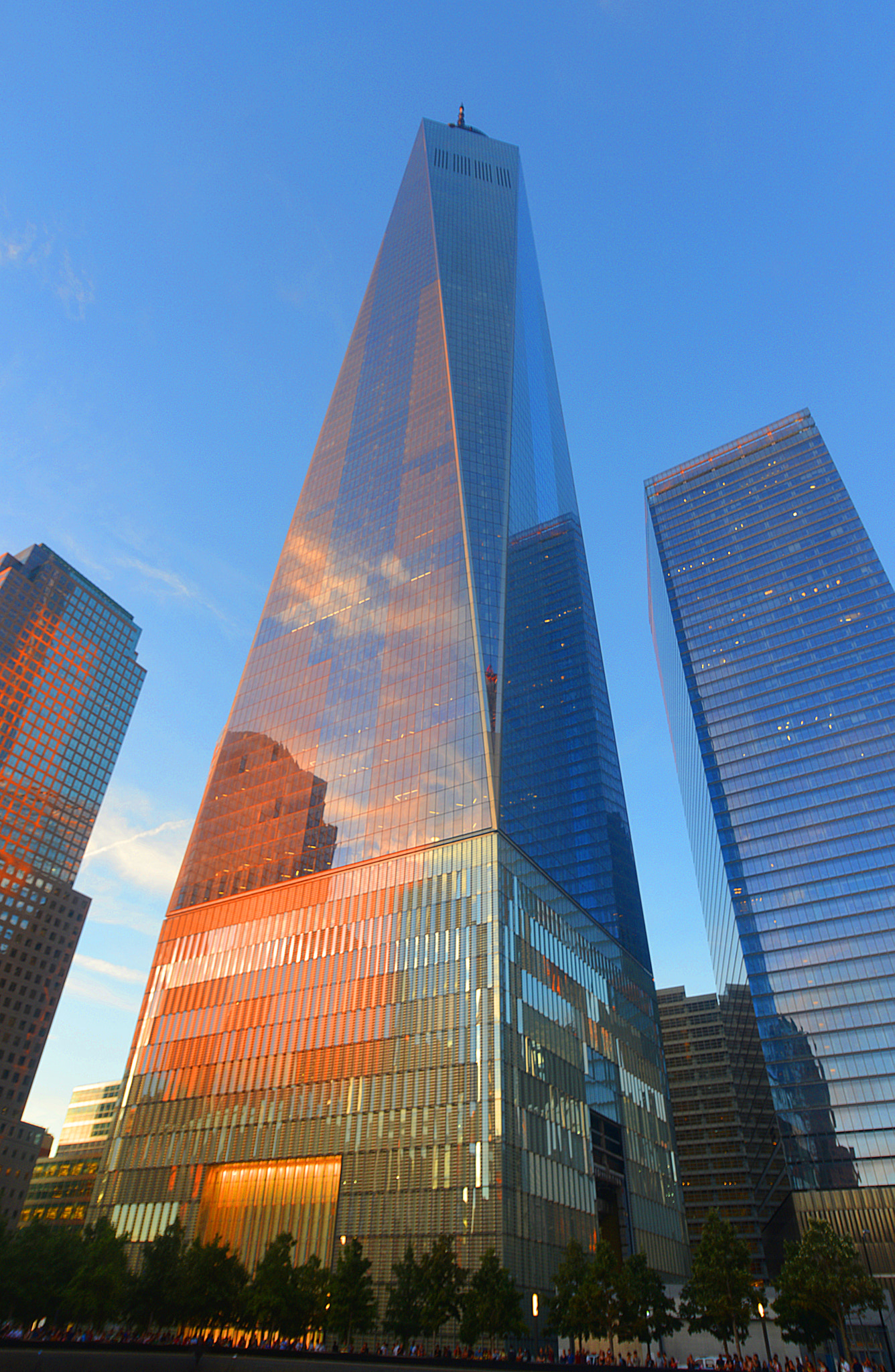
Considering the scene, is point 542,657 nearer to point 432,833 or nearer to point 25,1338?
point 432,833

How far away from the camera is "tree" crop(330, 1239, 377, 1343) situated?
4978 cm

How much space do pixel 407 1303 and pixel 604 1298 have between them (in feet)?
40.3

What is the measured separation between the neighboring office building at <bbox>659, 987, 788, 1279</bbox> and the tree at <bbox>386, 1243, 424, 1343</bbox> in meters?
86.0

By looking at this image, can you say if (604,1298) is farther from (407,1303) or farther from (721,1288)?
(407,1303)

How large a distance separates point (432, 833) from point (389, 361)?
277 feet

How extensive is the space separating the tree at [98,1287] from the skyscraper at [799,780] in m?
86.3

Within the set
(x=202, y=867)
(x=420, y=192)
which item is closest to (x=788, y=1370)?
(x=202, y=867)

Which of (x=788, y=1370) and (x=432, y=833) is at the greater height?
(x=432, y=833)

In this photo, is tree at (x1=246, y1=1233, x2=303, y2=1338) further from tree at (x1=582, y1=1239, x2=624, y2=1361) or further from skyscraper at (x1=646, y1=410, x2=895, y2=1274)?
skyscraper at (x1=646, y1=410, x2=895, y2=1274)

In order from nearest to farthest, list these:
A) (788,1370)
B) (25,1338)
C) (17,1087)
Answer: (25,1338), (788,1370), (17,1087)

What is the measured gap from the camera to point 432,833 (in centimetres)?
7781

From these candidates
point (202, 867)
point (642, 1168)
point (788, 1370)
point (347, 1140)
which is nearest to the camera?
point (788, 1370)

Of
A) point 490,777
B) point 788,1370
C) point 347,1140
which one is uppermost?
point 490,777

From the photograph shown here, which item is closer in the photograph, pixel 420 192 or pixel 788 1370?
pixel 788 1370
